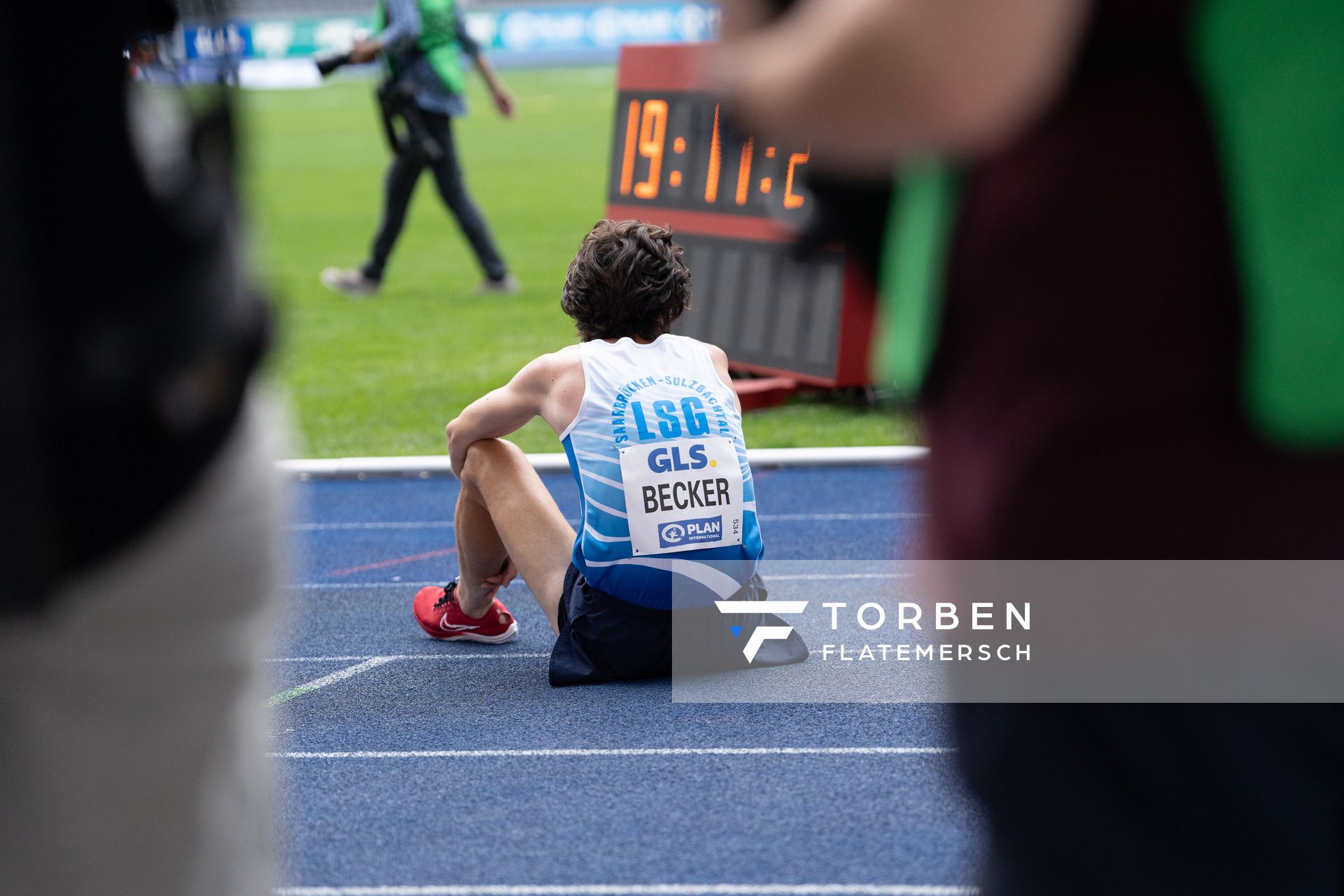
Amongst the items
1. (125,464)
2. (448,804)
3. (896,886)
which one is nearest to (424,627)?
(448,804)

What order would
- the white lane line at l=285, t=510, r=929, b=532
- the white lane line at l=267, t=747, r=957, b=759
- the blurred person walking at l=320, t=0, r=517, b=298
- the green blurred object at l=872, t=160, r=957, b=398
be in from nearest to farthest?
the green blurred object at l=872, t=160, r=957, b=398
the white lane line at l=267, t=747, r=957, b=759
the white lane line at l=285, t=510, r=929, b=532
the blurred person walking at l=320, t=0, r=517, b=298

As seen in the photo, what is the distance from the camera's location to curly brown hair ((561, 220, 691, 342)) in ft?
13.7

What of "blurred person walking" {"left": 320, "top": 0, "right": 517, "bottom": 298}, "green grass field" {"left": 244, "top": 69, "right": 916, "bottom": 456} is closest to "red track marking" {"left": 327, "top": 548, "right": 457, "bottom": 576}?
"green grass field" {"left": 244, "top": 69, "right": 916, "bottom": 456}

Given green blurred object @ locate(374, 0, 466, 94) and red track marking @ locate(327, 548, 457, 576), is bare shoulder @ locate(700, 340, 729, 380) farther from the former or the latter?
green blurred object @ locate(374, 0, 466, 94)

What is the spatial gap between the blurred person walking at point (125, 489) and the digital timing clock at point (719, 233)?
6651mm

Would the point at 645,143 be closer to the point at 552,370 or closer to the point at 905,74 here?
the point at 552,370

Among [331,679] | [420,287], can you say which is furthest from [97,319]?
[420,287]

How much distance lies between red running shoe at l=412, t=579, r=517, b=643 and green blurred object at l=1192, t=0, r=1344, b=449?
12.7ft

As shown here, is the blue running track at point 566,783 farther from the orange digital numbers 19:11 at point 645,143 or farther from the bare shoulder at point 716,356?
the orange digital numbers 19:11 at point 645,143

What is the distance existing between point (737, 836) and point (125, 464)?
7.60 ft

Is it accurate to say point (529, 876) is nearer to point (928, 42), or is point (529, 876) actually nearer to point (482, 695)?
point (482, 695)

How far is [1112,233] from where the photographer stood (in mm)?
986

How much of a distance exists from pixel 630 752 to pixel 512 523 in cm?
89

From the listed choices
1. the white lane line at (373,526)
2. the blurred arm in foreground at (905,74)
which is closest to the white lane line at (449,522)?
the white lane line at (373,526)
